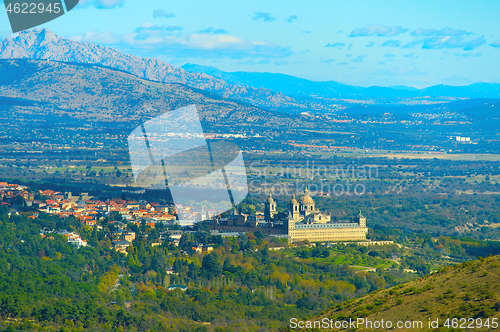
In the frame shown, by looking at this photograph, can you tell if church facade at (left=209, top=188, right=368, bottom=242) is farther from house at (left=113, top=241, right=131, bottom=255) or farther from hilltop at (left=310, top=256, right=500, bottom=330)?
hilltop at (left=310, top=256, right=500, bottom=330)

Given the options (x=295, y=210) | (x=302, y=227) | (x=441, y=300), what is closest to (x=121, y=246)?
(x=302, y=227)

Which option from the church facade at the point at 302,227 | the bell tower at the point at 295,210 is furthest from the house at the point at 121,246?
the bell tower at the point at 295,210

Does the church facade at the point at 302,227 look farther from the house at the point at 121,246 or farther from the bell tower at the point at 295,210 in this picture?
the house at the point at 121,246

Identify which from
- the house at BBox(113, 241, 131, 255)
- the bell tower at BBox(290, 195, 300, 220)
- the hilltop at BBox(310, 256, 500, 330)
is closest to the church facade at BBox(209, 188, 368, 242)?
the bell tower at BBox(290, 195, 300, 220)

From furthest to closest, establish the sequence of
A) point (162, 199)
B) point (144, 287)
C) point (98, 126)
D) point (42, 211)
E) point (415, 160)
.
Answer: point (98, 126), point (415, 160), point (162, 199), point (42, 211), point (144, 287)

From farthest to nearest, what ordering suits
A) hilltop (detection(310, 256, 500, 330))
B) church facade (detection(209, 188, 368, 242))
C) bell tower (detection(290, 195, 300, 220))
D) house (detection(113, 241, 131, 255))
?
bell tower (detection(290, 195, 300, 220)) < church facade (detection(209, 188, 368, 242)) < house (detection(113, 241, 131, 255)) < hilltop (detection(310, 256, 500, 330))

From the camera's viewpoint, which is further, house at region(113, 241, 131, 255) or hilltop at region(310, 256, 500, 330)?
house at region(113, 241, 131, 255)

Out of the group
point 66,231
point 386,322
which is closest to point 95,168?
point 66,231

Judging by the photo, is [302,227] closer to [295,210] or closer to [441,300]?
[295,210]

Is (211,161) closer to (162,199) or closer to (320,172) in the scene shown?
(320,172)
